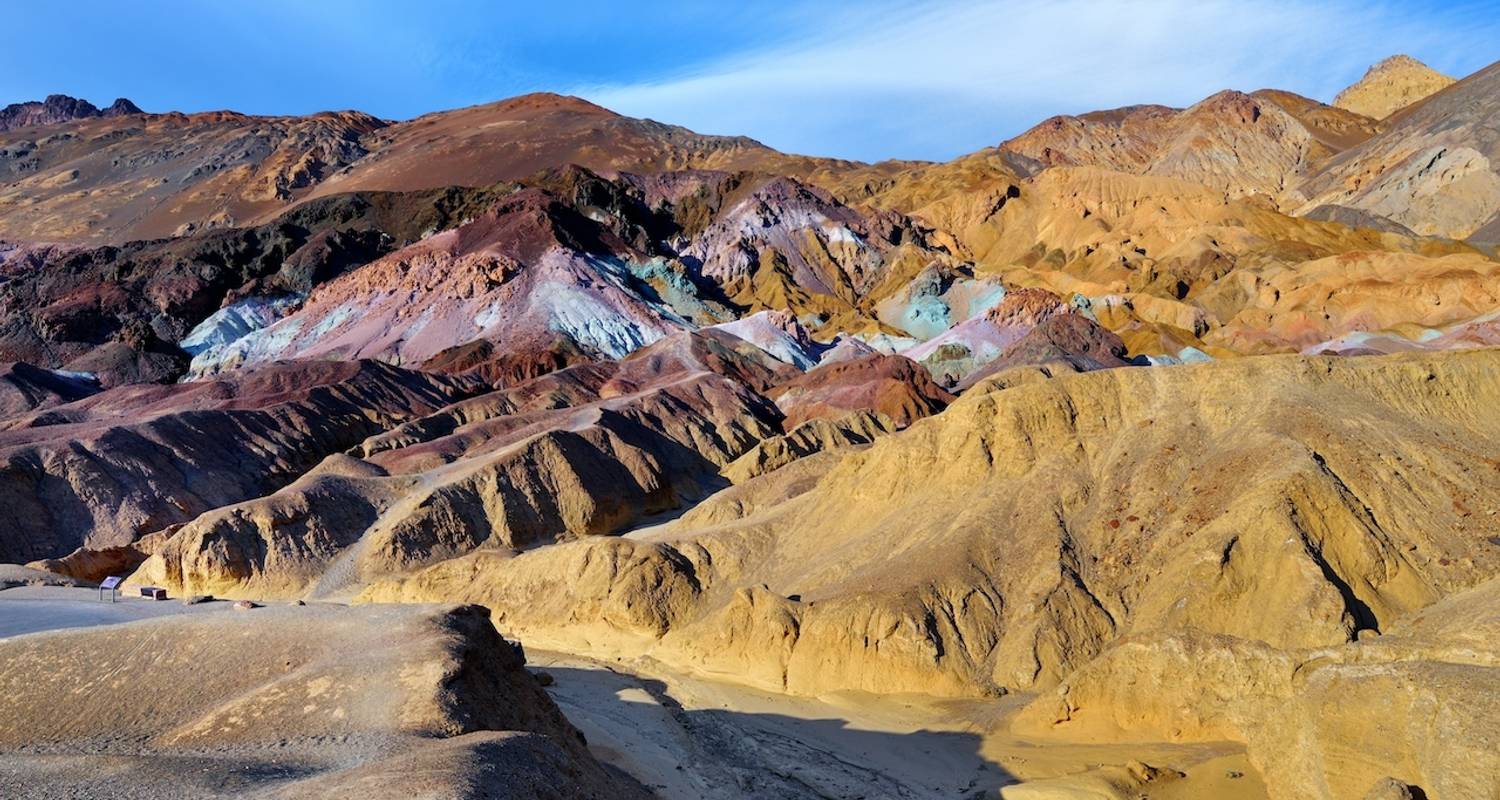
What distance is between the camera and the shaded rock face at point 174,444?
5162cm

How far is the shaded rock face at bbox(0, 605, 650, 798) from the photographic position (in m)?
14.2

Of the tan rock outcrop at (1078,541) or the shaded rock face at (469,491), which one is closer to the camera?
the tan rock outcrop at (1078,541)

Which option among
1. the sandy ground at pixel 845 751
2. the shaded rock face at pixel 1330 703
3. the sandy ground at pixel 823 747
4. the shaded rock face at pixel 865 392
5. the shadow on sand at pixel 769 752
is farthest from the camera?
the shaded rock face at pixel 865 392

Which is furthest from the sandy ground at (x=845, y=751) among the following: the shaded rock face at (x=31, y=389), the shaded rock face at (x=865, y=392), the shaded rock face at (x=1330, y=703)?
the shaded rock face at (x=31, y=389)

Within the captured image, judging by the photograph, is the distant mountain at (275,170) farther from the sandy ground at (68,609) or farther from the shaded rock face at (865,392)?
the sandy ground at (68,609)

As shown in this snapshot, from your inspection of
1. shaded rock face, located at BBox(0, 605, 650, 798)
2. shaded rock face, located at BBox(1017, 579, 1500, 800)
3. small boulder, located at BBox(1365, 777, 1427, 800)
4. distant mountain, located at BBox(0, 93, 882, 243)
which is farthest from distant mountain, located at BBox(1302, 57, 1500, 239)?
shaded rock face, located at BBox(0, 605, 650, 798)

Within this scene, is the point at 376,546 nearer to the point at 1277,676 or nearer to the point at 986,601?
the point at 986,601

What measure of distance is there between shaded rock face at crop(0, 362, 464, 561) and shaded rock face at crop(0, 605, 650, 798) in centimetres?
3437

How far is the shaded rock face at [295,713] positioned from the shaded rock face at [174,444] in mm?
34374

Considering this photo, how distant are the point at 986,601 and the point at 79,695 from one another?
61.5ft

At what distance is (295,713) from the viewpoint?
1781cm

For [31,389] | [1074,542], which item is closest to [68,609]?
[1074,542]

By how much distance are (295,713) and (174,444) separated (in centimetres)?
4636

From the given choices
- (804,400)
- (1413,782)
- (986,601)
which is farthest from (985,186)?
(1413,782)
